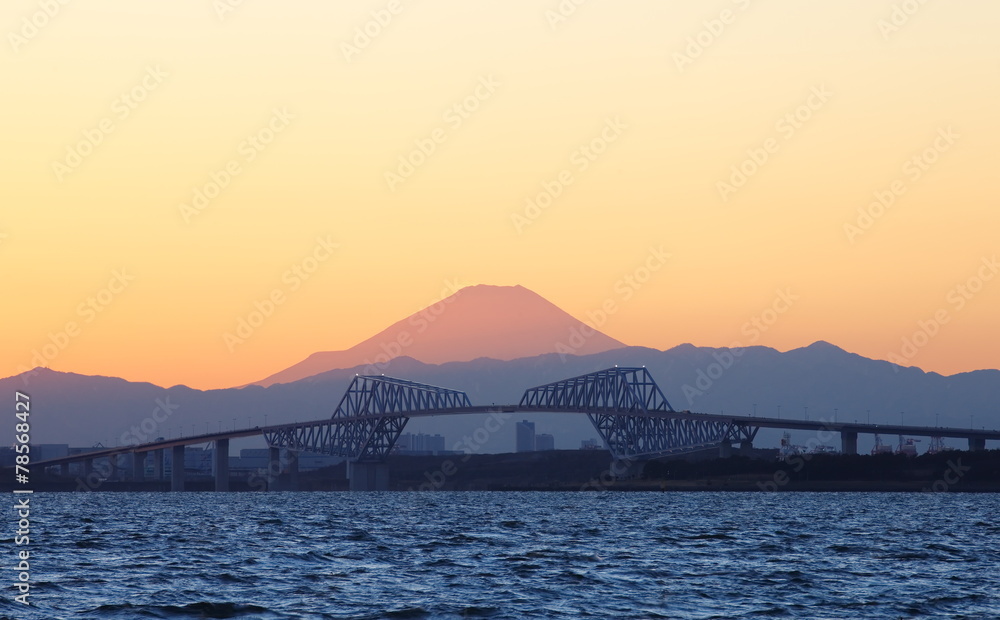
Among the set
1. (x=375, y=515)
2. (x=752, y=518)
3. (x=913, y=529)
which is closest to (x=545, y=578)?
(x=913, y=529)

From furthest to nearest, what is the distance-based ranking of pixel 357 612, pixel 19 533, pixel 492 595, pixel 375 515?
pixel 375 515
pixel 19 533
pixel 492 595
pixel 357 612

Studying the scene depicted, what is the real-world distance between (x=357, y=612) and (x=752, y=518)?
63352 millimetres

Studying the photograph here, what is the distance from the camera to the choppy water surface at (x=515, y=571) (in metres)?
40.7

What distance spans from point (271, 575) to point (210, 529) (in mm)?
36236

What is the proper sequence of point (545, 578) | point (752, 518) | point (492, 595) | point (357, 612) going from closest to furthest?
point (357, 612)
point (492, 595)
point (545, 578)
point (752, 518)

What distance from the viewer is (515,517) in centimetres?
10288

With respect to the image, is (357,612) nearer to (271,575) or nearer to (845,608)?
(271,575)

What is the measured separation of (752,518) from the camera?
323ft

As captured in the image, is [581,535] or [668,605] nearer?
[668,605]

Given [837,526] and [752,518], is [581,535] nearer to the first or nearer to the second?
[837,526]

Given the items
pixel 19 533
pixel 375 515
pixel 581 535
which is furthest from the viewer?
pixel 375 515

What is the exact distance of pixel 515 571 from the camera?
51594mm

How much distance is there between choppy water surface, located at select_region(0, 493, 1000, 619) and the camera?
40.7 m

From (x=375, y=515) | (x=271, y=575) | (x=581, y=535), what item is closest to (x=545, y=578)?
(x=271, y=575)
